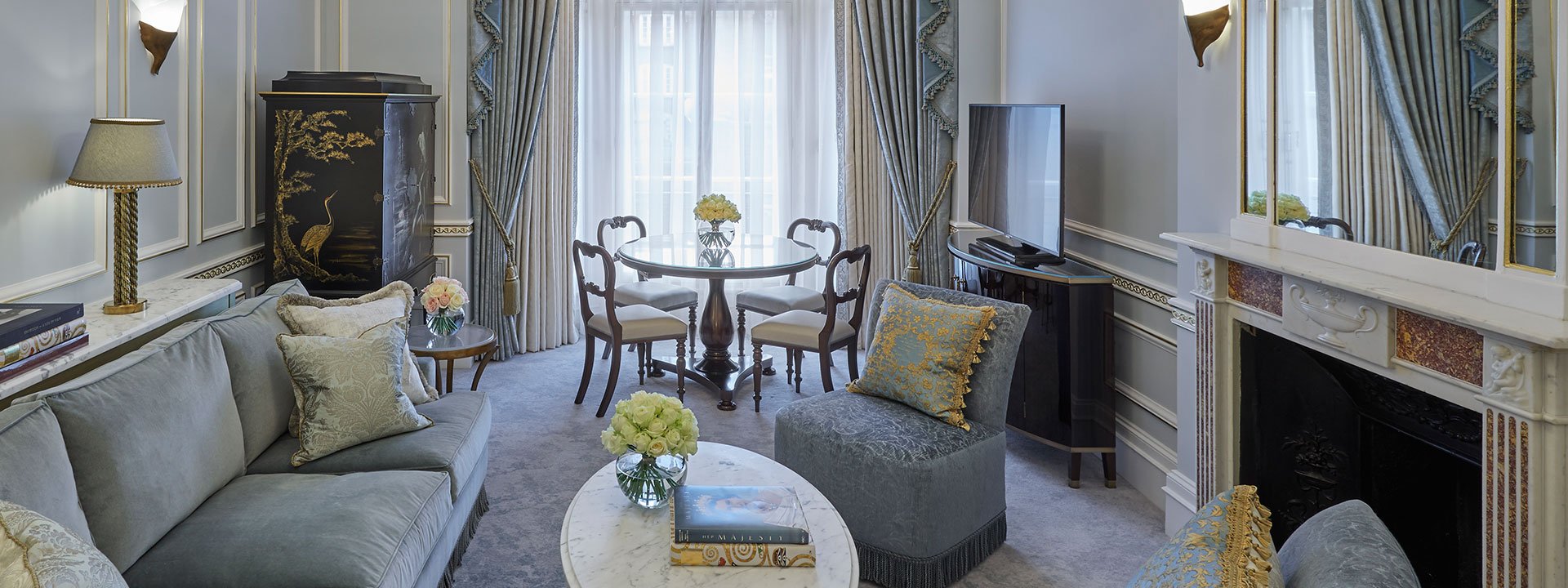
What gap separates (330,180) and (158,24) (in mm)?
979

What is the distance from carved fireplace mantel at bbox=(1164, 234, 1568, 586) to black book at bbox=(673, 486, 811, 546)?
4.28ft

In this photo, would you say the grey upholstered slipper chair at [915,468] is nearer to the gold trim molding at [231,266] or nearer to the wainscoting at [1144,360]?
the wainscoting at [1144,360]

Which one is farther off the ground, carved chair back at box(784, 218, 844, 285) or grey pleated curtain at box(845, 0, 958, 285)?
grey pleated curtain at box(845, 0, 958, 285)

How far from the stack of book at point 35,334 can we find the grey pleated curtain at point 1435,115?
3069 millimetres

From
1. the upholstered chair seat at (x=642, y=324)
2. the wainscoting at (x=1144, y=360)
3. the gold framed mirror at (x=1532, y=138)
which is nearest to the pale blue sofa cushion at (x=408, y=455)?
the upholstered chair seat at (x=642, y=324)

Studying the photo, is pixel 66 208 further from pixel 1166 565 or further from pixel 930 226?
pixel 930 226

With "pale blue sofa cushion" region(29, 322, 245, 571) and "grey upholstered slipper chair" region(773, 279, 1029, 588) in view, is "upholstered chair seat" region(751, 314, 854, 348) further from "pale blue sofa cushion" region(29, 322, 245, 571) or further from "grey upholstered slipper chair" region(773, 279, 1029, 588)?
"pale blue sofa cushion" region(29, 322, 245, 571)

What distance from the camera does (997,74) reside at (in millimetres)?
5695

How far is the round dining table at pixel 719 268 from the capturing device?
15.7 feet

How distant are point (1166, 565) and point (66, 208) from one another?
10.6 ft

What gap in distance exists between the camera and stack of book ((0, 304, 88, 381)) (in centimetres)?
240

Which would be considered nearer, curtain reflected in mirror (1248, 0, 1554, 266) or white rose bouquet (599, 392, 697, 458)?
curtain reflected in mirror (1248, 0, 1554, 266)

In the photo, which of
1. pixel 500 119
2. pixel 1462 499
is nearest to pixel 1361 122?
pixel 1462 499

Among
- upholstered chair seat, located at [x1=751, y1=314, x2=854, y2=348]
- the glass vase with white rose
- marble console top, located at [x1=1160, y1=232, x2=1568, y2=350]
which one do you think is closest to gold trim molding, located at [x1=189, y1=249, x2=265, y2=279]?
upholstered chair seat, located at [x1=751, y1=314, x2=854, y2=348]
